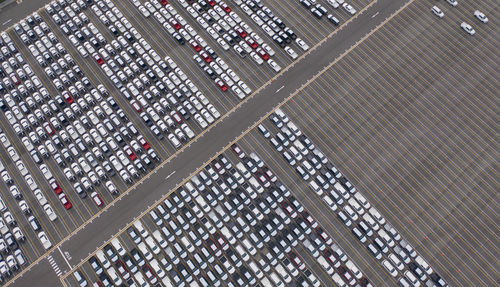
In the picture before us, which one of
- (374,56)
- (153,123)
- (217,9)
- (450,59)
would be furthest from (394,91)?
(153,123)

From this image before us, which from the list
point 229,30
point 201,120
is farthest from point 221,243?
point 229,30

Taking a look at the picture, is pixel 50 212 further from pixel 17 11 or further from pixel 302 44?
pixel 302 44

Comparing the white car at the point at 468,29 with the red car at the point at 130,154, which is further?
the white car at the point at 468,29

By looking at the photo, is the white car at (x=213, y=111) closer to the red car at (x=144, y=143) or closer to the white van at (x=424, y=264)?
the red car at (x=144, y=143)

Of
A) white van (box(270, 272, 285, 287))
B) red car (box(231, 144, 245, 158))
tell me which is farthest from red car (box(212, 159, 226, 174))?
white van (box(270, 272, 285, 287))

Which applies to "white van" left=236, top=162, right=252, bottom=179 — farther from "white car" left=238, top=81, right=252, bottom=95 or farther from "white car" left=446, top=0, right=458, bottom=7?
"white car" left=446, top=0, right=458, bottom=7

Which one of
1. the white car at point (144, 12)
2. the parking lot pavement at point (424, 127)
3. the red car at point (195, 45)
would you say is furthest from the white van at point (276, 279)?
the white car at point (144, 12)

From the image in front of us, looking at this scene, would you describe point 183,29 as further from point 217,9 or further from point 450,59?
point 450,59
